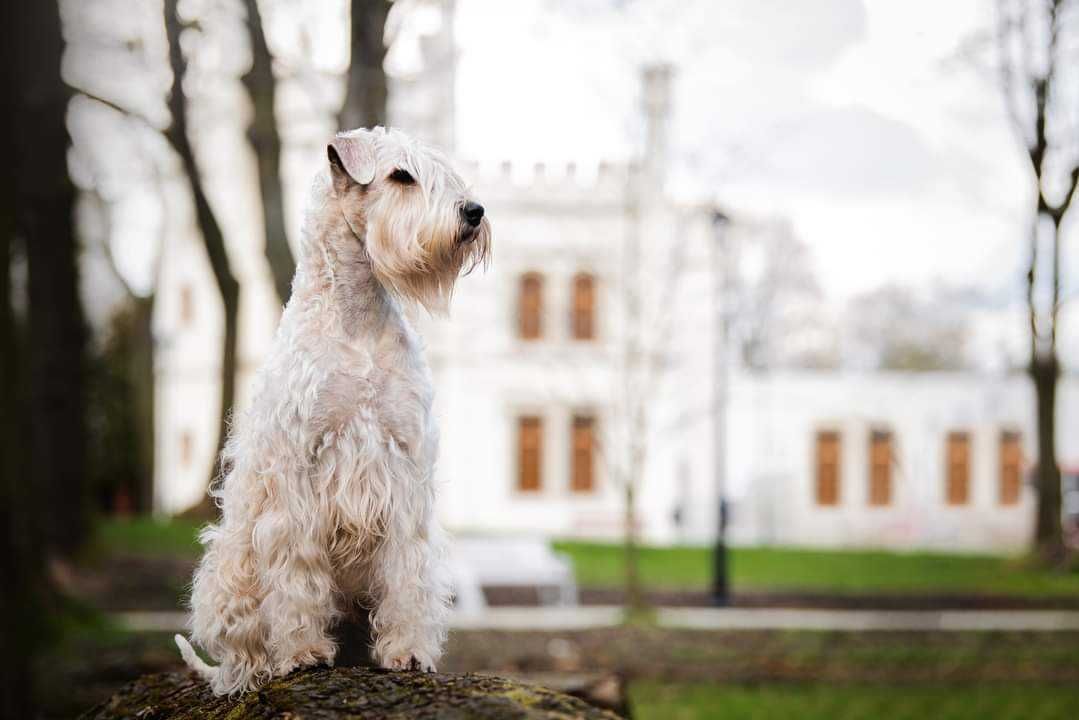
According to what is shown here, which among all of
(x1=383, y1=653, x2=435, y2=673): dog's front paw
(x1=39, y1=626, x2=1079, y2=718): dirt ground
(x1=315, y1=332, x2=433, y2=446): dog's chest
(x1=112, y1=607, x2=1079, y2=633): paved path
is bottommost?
(x1=112, y1=607, x2=1079, y2=633): paved path

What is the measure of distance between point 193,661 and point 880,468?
32.3 metres

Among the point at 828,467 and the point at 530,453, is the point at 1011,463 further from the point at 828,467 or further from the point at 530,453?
the point at 530,453

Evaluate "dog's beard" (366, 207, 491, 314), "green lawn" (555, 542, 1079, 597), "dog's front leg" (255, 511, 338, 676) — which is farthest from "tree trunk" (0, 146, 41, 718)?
"green lawn" (555, 542, 1079, 597)

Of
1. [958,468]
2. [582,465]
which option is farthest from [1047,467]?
[582,465]

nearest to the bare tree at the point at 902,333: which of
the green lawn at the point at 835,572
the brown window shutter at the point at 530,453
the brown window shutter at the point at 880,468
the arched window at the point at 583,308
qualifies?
the brown window shutter at the point at 880,468

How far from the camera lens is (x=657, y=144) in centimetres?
1443

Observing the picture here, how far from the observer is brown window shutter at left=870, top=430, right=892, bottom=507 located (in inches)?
1320

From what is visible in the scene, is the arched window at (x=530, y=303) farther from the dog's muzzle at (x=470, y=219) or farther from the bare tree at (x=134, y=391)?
the dog's muzzle at (x=470, y=219)

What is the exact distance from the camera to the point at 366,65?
25.9 feet

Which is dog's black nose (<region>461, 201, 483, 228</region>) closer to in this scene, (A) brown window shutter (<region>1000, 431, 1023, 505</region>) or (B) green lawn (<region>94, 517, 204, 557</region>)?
(B) green lawn (<region>94, 517, 204, 557</region>)

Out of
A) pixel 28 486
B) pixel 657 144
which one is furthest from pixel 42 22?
pixel 657 144

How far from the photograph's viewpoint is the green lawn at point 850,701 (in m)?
9.48

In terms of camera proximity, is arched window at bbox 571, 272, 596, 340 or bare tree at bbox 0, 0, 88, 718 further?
arched window at bbox 571, 272, 596, 340

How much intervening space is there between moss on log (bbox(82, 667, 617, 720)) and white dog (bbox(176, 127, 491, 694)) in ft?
0.34
